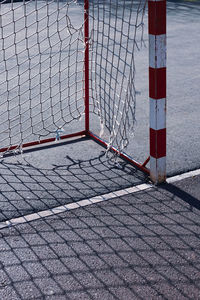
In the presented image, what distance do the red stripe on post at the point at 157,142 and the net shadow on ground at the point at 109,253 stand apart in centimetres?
38

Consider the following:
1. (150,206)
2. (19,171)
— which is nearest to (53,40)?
(19,171)

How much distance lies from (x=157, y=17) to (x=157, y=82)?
505 millimetres

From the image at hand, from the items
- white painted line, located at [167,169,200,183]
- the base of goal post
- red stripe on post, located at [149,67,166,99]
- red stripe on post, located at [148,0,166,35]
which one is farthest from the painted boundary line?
red stripe on post, located at [148,0,166,35]

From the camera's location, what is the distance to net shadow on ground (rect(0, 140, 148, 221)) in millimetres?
3943

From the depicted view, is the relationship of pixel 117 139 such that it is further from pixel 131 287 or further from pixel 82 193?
pixel 131 287

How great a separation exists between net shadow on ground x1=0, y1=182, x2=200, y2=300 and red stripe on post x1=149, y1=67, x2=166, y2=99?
0.83 metres

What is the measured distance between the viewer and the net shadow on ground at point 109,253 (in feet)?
9.73

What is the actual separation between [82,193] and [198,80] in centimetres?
361

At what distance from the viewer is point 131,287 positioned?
117 inches

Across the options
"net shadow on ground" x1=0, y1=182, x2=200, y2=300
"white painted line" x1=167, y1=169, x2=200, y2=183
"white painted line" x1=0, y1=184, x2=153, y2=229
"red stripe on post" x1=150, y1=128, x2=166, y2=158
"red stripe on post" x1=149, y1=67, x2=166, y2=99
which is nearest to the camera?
"net shadow on ground" x1=0, y1=182, x2=200, y2=300

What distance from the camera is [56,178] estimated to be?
14.2 ft

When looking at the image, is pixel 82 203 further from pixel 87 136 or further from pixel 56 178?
pixel 87 136

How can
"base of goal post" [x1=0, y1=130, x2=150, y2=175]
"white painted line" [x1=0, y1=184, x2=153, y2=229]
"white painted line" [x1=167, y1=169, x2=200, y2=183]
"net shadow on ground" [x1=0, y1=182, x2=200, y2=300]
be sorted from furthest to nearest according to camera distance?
1. "base of goal post" [x1=0, y1=130, x2=150, y2=175]
2. "white painted line" [x1=167, y1=169, x2=200, y2=183]
3. "white painted line" [x1=0, y1=184, x2=153, y2=229]
4. "net shadow on ground" [x1=0, y1=182, x2=200, y2=300]

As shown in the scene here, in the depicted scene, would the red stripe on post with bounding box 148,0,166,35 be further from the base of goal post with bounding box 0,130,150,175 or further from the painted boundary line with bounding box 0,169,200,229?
the painted boundary line with bounding box 0,169,200,229
